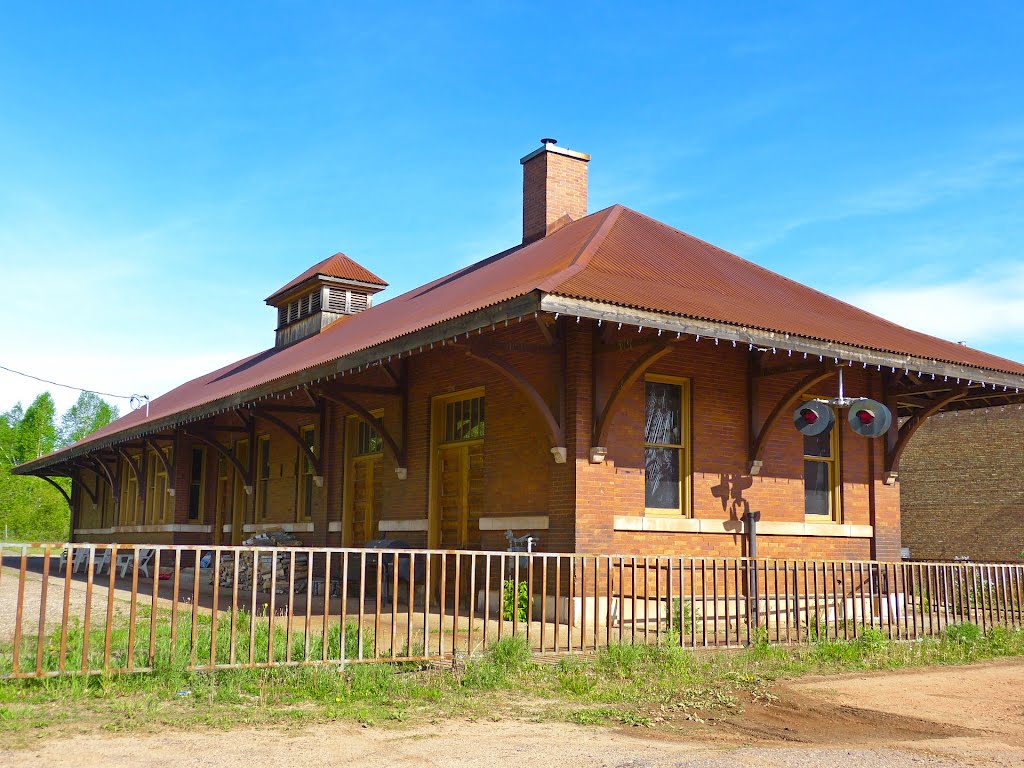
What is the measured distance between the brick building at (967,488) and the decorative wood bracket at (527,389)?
16228 millimetres

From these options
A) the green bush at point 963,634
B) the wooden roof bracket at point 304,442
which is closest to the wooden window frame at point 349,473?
the wooden roof bracket at point 304,442

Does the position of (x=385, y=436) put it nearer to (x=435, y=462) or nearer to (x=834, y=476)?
(x=435, y=462)

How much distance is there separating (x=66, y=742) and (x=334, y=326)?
64.1 ft

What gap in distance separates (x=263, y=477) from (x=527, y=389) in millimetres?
11416

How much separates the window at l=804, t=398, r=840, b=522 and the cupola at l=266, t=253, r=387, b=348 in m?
14.3

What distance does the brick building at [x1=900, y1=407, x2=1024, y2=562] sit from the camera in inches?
971

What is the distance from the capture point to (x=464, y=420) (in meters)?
15.1

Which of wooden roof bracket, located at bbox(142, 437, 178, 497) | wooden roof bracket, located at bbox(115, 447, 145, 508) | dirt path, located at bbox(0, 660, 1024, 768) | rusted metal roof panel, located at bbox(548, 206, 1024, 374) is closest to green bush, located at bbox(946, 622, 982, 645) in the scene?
rusted metal roof panel, located at bbox(548, 206, 1024, 374)

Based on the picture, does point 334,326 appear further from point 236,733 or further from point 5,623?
point 236,733

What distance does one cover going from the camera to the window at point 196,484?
2509cm

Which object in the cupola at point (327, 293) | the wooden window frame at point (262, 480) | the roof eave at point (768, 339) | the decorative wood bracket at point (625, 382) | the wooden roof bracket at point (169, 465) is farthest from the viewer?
the cupola at point (327, 293)

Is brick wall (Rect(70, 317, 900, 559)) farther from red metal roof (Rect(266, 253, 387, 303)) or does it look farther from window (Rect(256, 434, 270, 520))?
red metal roof (Rect(266, 253, 387, 303))

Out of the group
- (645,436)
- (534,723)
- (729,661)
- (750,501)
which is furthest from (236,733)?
(750,501)

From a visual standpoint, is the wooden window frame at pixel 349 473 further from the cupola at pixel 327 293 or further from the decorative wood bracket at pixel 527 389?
the cupola at pixel 327 293
